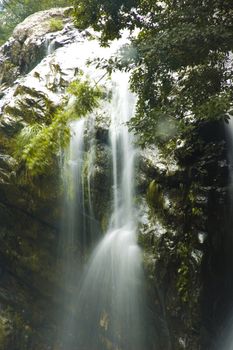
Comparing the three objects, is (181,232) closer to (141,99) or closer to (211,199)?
(211,199)

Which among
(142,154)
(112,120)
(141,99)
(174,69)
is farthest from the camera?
(112,120)

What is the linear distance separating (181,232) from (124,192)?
142cm

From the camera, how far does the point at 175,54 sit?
445 cm

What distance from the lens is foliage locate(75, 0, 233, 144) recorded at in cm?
435

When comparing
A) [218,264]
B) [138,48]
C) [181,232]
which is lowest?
[218,264]

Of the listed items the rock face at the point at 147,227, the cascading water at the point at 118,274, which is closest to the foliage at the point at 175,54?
the rock face at the point at 147,227

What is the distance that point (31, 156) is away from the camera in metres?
6.30

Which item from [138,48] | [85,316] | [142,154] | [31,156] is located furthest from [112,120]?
[85,316]

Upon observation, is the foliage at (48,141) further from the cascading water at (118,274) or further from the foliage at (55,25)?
the foliage at (55,25)

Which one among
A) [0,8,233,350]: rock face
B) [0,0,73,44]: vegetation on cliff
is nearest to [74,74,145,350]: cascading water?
[0,8,233,350]: rock face

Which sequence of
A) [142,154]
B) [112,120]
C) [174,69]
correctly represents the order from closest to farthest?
1. [174,69]
2. [142,154]
3. [112,120]

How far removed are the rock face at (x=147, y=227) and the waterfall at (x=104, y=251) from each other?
0.64 ft

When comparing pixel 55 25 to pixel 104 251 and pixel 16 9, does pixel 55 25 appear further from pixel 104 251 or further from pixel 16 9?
pixel 104 251

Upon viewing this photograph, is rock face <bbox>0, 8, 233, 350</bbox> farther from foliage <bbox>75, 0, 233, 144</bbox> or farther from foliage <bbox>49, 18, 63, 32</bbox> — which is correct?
foliage <bbox>49, 18, 63, 32</bbox>
